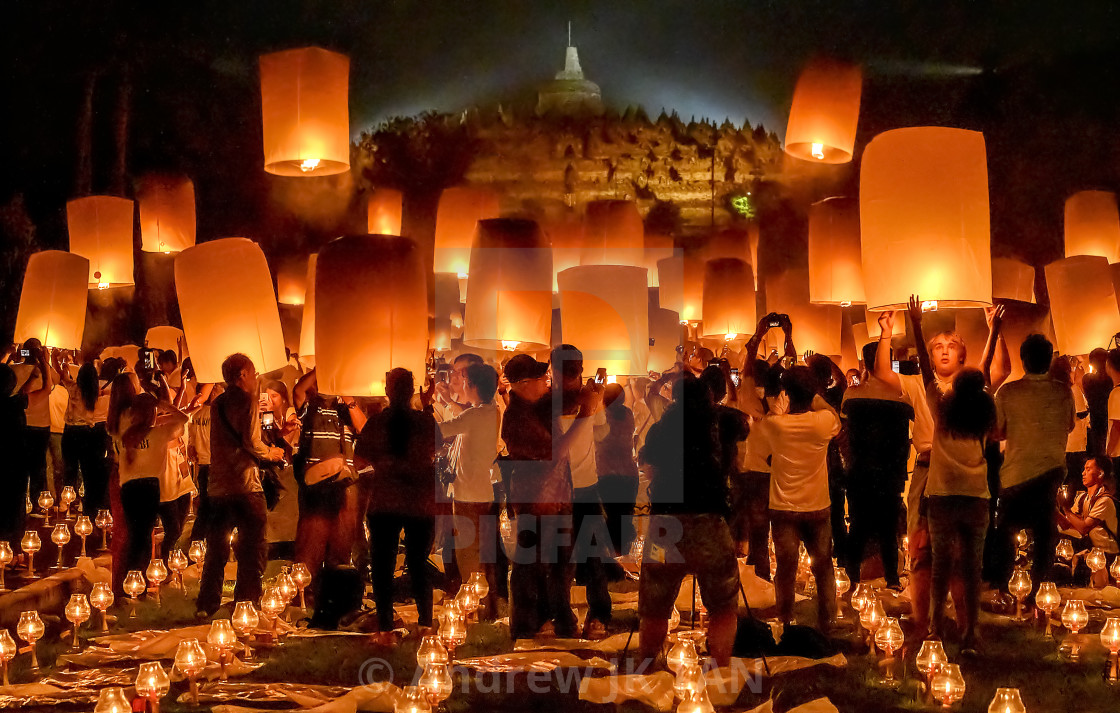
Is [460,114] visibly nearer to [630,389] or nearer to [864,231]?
[630,389]

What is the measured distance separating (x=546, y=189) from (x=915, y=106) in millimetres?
8936

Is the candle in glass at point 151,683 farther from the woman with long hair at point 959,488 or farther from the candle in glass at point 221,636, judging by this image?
the woman with long hair at point 959,488

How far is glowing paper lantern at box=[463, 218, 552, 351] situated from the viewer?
6.41 metres

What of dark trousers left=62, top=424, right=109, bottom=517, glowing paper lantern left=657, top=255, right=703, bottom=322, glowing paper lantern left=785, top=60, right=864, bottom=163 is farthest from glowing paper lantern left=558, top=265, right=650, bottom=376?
dark trousers left=62, top=424, right=109, bottom=517

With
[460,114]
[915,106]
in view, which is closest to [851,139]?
[915,106]

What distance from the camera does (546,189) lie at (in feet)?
68.5

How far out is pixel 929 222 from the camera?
459cm

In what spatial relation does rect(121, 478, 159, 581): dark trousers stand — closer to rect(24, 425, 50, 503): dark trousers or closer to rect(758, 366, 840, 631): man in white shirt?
rect(24, 425, 50, 503): dark trousers

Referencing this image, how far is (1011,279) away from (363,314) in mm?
5240

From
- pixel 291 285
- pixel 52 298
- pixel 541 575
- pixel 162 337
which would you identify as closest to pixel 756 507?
pixel 541 575

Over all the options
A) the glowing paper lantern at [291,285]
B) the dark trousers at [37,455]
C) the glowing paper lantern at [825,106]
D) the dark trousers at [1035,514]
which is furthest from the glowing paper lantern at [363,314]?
the glowing paper lantern at [291,285]

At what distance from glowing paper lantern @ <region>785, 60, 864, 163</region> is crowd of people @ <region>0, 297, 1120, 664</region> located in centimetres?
125

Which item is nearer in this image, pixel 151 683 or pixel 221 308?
pixel 151 683

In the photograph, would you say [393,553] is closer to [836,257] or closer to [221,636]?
[221,636]
